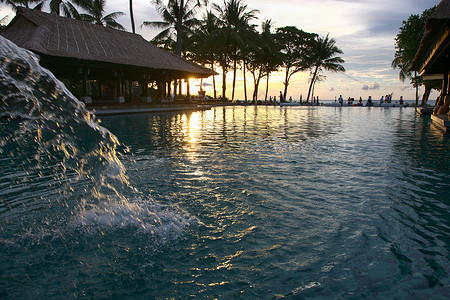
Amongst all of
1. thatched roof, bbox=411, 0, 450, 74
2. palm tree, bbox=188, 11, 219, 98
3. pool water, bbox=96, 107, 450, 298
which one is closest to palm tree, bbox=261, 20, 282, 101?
palm tree, bbox=188, 11, 219, 98

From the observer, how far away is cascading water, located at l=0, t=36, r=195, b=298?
9.27ft

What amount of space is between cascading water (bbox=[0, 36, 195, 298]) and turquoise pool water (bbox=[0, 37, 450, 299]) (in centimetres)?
2

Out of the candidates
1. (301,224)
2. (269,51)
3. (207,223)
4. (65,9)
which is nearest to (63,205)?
(207,223)

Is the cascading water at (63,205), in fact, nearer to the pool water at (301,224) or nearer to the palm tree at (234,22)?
the pool water at (301,224)

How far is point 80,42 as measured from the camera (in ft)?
60.8

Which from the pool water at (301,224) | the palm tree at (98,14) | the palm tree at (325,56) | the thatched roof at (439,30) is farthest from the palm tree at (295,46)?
the pool water at (301,224)

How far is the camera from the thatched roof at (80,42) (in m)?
16.0

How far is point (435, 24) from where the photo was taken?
9688mm

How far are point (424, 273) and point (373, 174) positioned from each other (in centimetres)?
318

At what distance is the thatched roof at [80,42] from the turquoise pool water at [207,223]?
12.0 m

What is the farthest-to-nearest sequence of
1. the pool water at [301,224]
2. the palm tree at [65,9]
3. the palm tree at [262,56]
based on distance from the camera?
the palm tree at [262,56], the palm tree at [65,9], the pool water at [301,224]

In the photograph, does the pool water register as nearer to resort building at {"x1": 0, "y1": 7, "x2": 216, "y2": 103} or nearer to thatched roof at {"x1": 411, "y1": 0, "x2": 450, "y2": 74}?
thatched roof at {"x1": 411, "y1": 0, "x2": 450, "y2": 74}

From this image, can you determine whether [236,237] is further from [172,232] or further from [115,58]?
[115,58]

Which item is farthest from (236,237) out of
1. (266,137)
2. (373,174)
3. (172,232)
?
(266,137)
